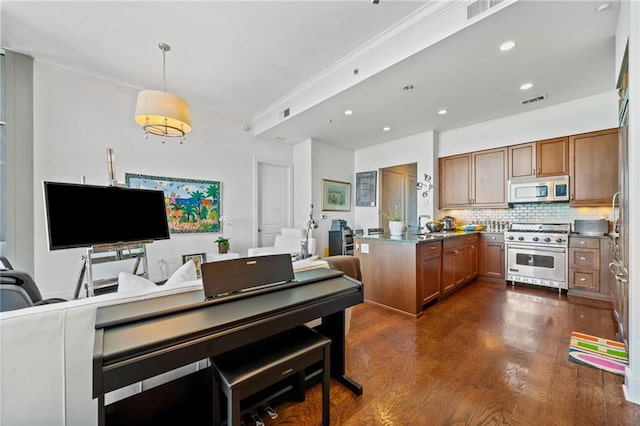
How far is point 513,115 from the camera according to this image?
14.2ft

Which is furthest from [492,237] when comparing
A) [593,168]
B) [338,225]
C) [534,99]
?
[338,225]

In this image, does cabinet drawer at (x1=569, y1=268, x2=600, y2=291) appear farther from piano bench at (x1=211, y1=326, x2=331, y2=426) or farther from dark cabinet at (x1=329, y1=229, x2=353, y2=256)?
piano bench at (x1=211, y1=326, x2=331, y2=426)

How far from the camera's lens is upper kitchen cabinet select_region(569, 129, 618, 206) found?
137 inches

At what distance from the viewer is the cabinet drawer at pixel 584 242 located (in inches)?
134

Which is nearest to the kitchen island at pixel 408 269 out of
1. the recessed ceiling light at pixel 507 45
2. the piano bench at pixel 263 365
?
the piano bench at pixel 263 365

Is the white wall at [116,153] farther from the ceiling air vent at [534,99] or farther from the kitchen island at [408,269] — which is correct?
the ceiling air vent at [534,99]

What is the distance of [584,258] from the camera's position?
3.49 meters

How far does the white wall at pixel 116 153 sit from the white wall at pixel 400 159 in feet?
9.33

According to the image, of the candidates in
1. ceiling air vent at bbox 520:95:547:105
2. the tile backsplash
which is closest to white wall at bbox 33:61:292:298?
the tile backsplash

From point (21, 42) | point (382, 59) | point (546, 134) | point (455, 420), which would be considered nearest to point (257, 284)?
point (455, 420)

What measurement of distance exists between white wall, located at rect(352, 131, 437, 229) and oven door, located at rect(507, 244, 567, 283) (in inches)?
59.2

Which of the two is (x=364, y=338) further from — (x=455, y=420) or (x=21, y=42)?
(x=21, y=42)

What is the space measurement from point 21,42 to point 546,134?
7.24 meters

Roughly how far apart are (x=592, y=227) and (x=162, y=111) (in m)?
5.75
